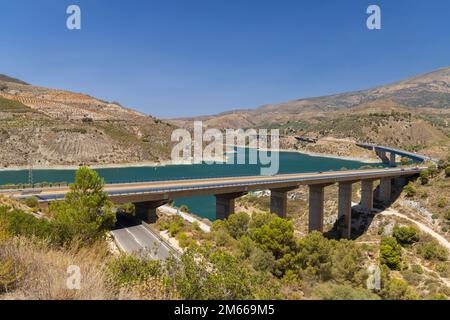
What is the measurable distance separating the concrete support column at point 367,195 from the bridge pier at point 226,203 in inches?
1096

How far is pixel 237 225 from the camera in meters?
29.6

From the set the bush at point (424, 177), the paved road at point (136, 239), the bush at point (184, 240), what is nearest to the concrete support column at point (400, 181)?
the bush at point (424, 177)

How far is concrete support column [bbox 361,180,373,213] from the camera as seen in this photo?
2232 inches

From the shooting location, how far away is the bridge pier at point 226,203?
131ft

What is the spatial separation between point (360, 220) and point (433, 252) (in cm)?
1860

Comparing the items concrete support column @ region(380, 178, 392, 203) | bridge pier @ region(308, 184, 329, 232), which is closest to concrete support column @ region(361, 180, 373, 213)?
concrete support column @ region(380, 178, 392, 203)

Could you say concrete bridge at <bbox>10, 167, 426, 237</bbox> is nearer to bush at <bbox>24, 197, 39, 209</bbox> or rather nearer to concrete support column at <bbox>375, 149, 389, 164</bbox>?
bush at <bbox>24, 197, 39, 209</bbox>

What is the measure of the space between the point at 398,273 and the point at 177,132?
469 ft

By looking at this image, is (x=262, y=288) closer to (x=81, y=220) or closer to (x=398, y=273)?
(x=81, y=220)

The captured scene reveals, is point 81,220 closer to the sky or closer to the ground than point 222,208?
closer to the sky

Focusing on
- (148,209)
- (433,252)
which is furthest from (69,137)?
(433,252)

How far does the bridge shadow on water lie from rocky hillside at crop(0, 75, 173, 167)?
9141cm
